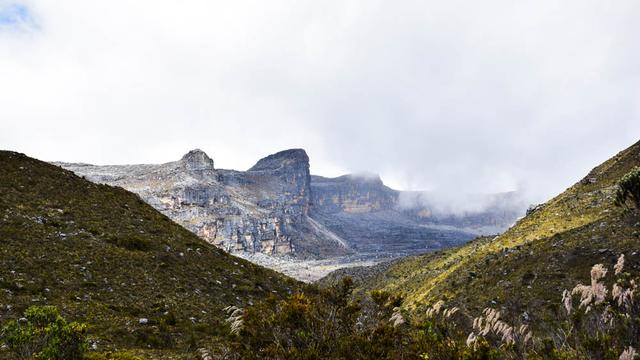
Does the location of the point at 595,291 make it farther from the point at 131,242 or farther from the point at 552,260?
the point at 552,260

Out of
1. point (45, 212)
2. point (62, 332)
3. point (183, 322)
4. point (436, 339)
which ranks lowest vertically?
point (183, 322)

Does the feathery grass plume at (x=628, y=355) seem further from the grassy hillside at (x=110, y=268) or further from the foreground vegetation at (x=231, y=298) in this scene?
the grassy hillside at (x=110, y=268)

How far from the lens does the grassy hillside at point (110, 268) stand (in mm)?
16375

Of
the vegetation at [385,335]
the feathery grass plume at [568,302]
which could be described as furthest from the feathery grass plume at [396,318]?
the feathery grass plume at [568,302]

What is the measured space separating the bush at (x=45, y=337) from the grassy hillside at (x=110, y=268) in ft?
11.7

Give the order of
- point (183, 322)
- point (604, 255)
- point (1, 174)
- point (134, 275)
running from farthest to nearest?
point (604, 255)
point (1, 174)
point (134, 275)
point (183, 322)

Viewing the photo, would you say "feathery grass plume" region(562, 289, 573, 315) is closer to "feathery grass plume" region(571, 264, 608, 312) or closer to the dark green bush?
"feathery grass plume" region(571, 264, 608, 312)

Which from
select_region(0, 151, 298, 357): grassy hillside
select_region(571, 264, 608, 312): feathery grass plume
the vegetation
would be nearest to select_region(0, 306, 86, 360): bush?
select_region(0, 151, 298, 357): grassy hillside

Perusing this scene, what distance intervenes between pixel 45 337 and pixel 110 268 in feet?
37.9

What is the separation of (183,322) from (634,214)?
111ft

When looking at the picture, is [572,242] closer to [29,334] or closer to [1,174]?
[29,334]

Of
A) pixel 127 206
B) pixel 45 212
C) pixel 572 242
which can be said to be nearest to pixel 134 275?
pixel 45 212

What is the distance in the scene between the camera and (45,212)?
78.5 ft

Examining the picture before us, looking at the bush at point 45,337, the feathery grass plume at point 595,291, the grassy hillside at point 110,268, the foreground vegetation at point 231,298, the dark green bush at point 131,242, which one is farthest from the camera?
the dark green bush at point 131,242
